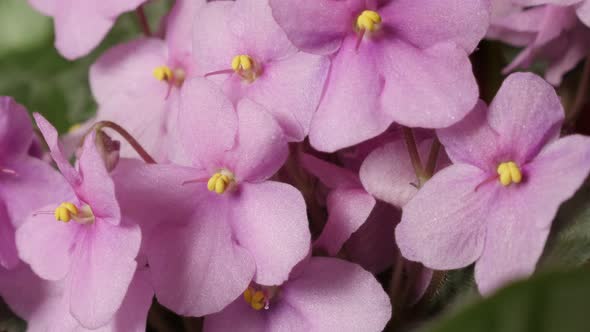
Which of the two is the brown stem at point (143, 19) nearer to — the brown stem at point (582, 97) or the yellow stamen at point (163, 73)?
the yellow stamen at point (163, 73)

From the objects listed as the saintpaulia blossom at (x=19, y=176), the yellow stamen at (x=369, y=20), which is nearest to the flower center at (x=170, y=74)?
the saintpaulia blossom at (x=19, y=176)

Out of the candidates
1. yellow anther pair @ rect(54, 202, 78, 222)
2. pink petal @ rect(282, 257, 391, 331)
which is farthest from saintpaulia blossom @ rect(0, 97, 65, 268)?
pink petal @ rect(282, 257, 391, 331)

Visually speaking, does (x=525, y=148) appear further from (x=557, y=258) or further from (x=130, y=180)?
(x=130, y=180)

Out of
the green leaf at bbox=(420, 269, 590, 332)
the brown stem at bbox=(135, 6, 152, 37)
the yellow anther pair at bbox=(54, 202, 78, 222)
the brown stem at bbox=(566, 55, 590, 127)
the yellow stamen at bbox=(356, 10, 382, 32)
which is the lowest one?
the brown stem at bbox=(566, 55, 590, 127)

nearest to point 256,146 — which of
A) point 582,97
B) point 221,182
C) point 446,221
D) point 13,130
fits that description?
point 221,182

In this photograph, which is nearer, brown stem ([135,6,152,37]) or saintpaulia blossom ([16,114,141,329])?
saintpaulia blossom ([16,114,141,329])

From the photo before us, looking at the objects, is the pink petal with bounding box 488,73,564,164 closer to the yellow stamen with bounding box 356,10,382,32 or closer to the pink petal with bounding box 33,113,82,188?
the yellow stamen with bounding box 356,10,382,32

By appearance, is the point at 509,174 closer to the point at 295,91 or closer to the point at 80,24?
the point at 295,91
